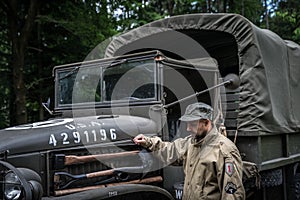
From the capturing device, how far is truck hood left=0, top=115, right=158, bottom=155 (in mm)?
2945

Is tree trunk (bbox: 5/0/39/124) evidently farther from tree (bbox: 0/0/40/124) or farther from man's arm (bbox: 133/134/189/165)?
man's arm (bbox: 133/134/189/165)

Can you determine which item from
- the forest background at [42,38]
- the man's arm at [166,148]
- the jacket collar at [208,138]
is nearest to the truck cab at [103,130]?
the man's arm at [166,148]

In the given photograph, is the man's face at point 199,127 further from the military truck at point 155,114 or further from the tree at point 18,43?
the tree at point 18,43

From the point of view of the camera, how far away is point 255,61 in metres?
4.38

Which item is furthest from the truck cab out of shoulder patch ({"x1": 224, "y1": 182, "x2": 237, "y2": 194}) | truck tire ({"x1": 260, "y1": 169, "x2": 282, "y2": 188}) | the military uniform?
truck tire ({"x1": 260, "y1": 169, "x2": 282, "y2": 188})

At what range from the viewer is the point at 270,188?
4.82 meters

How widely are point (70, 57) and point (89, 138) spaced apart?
23.9 ft

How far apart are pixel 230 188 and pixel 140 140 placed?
0.95 m

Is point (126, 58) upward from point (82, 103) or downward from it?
upward

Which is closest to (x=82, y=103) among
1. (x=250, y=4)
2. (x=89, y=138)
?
(x=89, y=138)

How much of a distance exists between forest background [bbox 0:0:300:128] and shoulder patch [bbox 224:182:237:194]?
7090 mm

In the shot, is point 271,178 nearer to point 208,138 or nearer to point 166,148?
point 166,148

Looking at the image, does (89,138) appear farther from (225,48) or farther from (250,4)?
(250,4)

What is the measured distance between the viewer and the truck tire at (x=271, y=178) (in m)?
4.65
